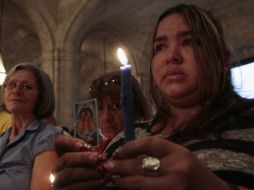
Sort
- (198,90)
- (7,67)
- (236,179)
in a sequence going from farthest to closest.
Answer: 1. (7,67)
2. (198,90)
3. (236,179)

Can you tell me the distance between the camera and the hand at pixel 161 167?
0.61m

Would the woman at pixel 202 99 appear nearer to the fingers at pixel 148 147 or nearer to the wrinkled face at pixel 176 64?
the wrinkled face at pixel 176 64

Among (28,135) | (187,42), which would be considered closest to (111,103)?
(28,135)

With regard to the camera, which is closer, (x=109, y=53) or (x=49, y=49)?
(x=49, y=49)

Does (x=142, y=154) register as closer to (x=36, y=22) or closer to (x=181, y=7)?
(x=181, y=7)

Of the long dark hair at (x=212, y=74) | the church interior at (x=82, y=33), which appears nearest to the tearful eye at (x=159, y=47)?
the long dark hair at (x=212, y=74)

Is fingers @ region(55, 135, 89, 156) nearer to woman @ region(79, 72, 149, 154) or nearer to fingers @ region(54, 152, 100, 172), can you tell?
fingers @ region(54, 152, 100, 172)

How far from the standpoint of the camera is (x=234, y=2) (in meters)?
10.5

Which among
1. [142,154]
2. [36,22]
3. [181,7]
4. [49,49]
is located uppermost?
[36,22]

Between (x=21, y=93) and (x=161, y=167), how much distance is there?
2084 millimetres

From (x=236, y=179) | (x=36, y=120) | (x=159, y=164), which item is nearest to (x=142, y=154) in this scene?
(x=159, y=164)

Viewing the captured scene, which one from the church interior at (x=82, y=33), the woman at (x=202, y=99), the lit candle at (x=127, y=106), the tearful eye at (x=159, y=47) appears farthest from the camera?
the church interior at (x=82, y=33)

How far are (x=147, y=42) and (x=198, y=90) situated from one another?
10560 mm

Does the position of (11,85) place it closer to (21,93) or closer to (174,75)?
(21,93)
